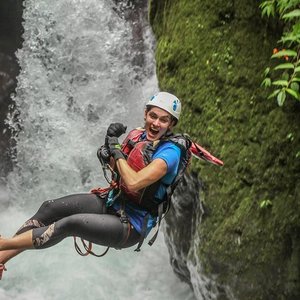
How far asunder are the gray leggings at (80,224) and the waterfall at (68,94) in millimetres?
5260

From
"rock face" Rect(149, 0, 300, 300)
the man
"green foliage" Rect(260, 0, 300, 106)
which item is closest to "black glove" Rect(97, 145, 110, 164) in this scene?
the man

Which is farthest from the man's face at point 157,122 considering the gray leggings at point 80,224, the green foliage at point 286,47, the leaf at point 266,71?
the leaf at point 266,71

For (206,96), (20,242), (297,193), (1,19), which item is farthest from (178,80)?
(1,19)

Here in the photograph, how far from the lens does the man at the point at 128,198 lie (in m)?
4.00

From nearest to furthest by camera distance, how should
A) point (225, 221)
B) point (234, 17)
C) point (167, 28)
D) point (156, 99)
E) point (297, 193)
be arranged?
1. point (156, 99)
2. point (297, 193)
3. point (225, 221)
4. point (234, 17)
5. point (167, 28)

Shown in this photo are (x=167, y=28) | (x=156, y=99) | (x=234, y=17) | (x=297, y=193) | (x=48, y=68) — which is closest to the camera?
(x=156, y=99)

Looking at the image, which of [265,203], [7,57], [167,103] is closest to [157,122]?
[167,103]

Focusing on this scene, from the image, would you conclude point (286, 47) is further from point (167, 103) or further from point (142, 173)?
point (142, 173)

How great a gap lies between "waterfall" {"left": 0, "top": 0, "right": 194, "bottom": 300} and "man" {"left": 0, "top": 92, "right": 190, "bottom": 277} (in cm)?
532

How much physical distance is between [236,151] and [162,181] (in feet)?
5.55

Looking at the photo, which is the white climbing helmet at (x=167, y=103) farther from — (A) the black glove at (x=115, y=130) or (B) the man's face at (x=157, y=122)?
(A) the black glove at (x=115, y=130)

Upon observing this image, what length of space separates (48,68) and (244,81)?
5.81 m

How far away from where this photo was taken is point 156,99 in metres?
4.14

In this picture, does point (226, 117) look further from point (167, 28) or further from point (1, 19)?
point (1, 19)
